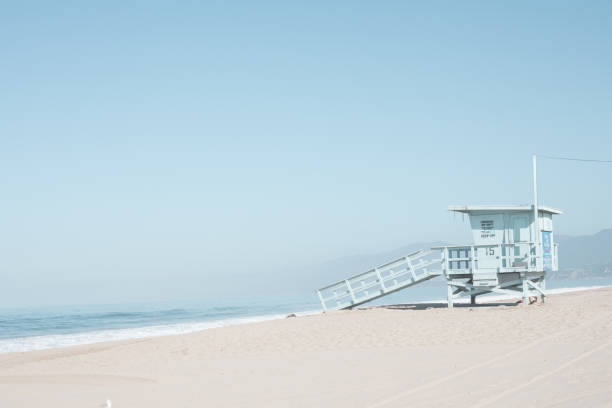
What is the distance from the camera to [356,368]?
10883mm

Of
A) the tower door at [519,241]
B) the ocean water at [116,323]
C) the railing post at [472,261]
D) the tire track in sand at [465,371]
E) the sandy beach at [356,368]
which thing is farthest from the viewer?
the ocean water at [116,323]

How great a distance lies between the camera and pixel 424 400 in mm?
7766

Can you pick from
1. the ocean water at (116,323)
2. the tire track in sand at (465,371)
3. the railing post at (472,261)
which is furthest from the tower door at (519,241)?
the ocean water at (116,323)

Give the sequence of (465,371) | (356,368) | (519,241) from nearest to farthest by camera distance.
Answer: (465,371)
(356,368)
(519,241)

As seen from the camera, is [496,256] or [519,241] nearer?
[496,256]

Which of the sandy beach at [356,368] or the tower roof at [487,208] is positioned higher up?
the tower roof at [487,208]

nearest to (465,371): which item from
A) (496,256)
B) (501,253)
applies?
(496,256)

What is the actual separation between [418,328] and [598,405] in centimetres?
988

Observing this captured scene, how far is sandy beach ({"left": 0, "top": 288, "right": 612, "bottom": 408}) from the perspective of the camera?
324 inches

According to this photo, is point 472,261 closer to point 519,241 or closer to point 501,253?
point 501,253

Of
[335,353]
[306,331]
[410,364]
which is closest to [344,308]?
[306,331]

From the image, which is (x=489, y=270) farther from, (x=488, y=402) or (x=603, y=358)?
(x=488, y=402)

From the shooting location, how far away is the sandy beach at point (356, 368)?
8.23m

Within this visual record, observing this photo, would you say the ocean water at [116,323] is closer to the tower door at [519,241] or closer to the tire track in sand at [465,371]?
the tower door at [519,241]
